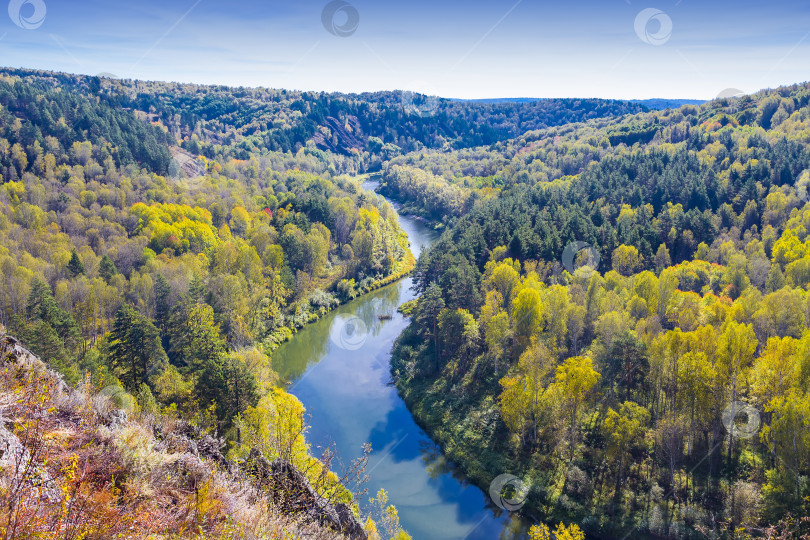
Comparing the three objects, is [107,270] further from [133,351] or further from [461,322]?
[461,322]

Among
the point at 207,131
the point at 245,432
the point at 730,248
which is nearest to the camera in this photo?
the point at 245,432

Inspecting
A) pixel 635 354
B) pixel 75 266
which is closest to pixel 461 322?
pixel 635 354

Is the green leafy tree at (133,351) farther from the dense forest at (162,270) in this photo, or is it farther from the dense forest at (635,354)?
the dense forest at (635,354)

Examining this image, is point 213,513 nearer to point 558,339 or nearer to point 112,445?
point 112,445

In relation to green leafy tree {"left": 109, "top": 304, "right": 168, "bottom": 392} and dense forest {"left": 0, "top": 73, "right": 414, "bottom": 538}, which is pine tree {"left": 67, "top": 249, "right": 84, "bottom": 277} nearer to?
dense forest {"left": 0, "top": 73, "right": 414, "bottom": 538}

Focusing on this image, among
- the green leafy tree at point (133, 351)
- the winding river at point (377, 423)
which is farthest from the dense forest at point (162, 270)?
the winding river at point (377, 423)

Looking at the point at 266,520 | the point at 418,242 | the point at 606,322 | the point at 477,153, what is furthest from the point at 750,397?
the point at 477,153

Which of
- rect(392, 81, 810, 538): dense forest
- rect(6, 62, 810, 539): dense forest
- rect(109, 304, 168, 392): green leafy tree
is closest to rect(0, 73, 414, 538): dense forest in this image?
rect(109, 304, 168, 392): green leafy tree
